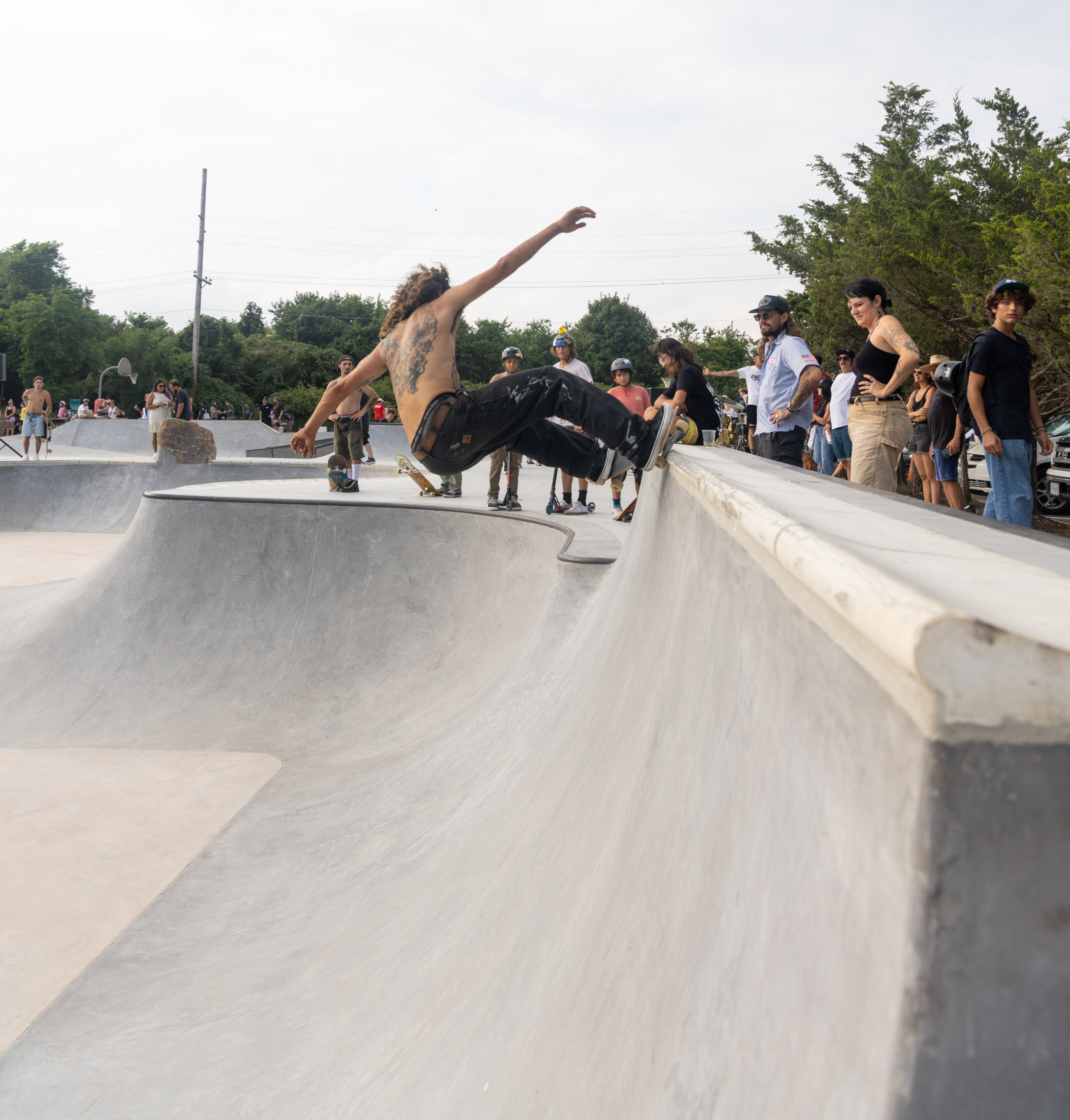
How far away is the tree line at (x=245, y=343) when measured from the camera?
5141 centimetres

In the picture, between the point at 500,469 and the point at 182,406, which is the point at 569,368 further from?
the point at 182,406

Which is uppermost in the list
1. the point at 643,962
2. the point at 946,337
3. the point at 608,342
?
the point at 608,342

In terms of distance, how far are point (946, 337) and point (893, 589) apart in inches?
640

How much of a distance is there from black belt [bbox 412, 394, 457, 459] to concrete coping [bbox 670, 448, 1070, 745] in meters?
2.69

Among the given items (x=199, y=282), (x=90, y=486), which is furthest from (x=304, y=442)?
(x=199, y=282)

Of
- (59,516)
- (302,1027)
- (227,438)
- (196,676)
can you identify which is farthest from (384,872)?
(227,438)

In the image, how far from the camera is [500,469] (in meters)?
8.33

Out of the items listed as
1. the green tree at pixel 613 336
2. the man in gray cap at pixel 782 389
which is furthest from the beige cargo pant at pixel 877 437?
the green tree at pixel 613 336

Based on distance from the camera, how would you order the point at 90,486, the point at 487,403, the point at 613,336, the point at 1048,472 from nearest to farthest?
the point at 487,403
the point at 1048,472
the point at 90,486
the point at 613,336

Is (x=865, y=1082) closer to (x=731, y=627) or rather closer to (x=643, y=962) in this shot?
(x=643, y=962)

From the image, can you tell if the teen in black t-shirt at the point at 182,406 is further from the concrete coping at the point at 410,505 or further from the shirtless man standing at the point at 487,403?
the shirtless man standing at the point at 487,403

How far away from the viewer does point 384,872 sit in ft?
10.6

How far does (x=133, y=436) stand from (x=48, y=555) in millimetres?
A: 13931

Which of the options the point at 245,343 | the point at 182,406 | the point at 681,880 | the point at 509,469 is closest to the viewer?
the point at 681,880
